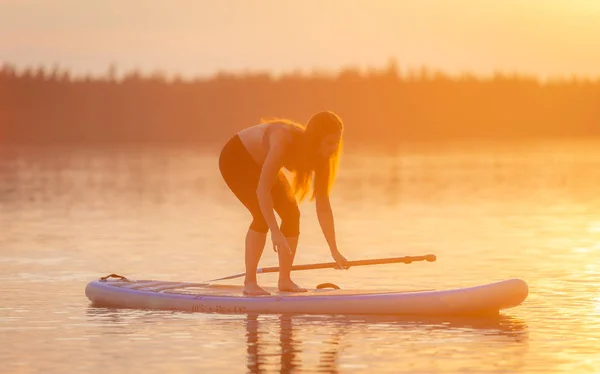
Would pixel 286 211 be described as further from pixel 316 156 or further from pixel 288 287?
pixel 288 287

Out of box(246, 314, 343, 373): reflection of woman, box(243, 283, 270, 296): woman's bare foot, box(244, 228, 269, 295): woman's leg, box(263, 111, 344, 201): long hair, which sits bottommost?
box(246, 314, 343, 373): reflection of woman

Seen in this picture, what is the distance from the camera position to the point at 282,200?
13125 millimetres

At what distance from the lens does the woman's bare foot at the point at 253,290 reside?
523 inches

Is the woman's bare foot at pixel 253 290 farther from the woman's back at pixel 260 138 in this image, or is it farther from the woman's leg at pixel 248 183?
the woman's back at pixel 260 138

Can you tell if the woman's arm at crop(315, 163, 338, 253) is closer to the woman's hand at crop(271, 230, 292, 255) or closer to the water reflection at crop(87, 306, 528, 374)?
the woman's hand at crop(271, 230, 292, 255)

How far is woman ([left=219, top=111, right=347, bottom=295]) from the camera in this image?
1273cm

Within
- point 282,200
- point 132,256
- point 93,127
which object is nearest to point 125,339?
point 282,200

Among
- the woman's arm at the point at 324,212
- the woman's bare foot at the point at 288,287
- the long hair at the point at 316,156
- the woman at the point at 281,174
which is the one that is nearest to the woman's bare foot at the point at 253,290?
the woman at the point at 281,174

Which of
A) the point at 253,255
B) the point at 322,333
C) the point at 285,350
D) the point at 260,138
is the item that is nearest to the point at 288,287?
the point at 253,255

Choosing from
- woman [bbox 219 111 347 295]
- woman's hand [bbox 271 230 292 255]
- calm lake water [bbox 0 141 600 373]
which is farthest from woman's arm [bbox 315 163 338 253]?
calm lake water [bbox 0 141 600 373]

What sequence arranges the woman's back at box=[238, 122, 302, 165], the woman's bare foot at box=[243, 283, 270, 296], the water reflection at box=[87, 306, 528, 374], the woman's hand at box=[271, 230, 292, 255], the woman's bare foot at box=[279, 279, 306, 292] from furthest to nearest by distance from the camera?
1. the woman's bare foot at box=[279, 279, 306, 292]
2. the woman's bare foot at box=[243, 283, 270, 296]
3. the woman's back at box=[238, 122, 302, 165]
4. the woman's hand at box=[271, 230, 292, 255]
5. the water reflection at box=[87, 306, 528, 374]

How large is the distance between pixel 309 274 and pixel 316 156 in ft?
12.7

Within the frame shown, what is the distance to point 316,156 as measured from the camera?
12766 mm

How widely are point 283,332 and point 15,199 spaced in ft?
71.1
